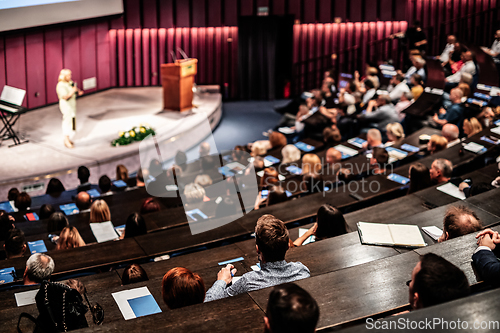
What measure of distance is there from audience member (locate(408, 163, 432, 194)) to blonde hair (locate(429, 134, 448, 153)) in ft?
4.11

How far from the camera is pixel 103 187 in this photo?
5.87 m

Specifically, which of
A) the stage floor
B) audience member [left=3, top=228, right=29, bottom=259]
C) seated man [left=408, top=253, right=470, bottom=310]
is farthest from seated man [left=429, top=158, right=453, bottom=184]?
the stage floor

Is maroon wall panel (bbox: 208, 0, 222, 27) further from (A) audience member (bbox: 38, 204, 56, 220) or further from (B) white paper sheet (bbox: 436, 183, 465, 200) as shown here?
(B) white paper sheet (bbox: 436, 183, 465, 200)

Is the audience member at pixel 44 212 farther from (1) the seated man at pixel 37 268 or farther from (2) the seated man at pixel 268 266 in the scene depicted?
(2) the seated man at pixel 268 266

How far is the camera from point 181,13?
12828 mm

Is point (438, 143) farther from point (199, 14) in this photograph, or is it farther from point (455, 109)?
point (199, 14)

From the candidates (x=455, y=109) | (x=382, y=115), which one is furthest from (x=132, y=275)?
(x=382, y=115)

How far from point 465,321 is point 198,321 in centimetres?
104

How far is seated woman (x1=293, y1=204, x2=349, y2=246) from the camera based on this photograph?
352 cm

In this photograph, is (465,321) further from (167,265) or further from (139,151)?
(139,151)

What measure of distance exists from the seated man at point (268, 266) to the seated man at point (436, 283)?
713mm

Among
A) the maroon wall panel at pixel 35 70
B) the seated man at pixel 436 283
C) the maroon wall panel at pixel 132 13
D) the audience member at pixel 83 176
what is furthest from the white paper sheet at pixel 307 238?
the maroon wall panel at pixel 132 13

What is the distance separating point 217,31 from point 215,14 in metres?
0.43

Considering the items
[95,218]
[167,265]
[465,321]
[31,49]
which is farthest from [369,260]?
→ [31,49]
